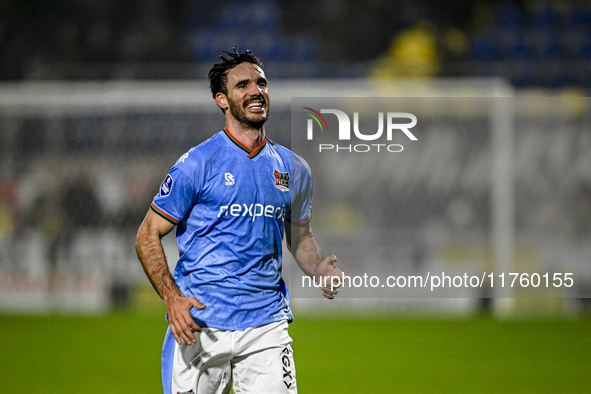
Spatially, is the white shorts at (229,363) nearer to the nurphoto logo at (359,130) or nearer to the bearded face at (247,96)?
the bearded face at (247,96)

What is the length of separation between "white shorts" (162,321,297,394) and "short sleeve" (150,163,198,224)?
18.0 inches

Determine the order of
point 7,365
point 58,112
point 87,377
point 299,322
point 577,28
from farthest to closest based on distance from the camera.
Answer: point 577,28 → point 58,112 → point 299,322 → point 7,365 → point 87,377

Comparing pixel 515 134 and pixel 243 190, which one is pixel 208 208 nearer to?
pixel 243 190

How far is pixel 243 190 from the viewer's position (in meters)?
2.63

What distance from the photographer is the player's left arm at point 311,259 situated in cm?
267

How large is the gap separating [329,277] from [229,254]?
41 cm

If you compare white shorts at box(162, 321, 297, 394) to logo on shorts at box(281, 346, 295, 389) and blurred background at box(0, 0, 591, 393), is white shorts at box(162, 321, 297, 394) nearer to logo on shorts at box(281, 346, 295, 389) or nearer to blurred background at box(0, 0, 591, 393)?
logo on shorts at box(281, 346, 295, 389)

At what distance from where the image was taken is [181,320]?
2.38 meters

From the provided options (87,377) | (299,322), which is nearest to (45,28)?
(299,322)

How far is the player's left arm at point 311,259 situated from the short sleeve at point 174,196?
527 millimetres

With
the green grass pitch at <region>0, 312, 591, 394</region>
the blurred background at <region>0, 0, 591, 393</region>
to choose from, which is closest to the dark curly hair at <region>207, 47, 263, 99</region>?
the green grass pitch at <region>0, 312, 591, 394</region>

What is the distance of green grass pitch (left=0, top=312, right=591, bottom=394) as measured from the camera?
5.03 m

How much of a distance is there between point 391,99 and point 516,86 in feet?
9.70

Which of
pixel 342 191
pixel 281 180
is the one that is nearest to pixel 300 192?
pixel 281 180
